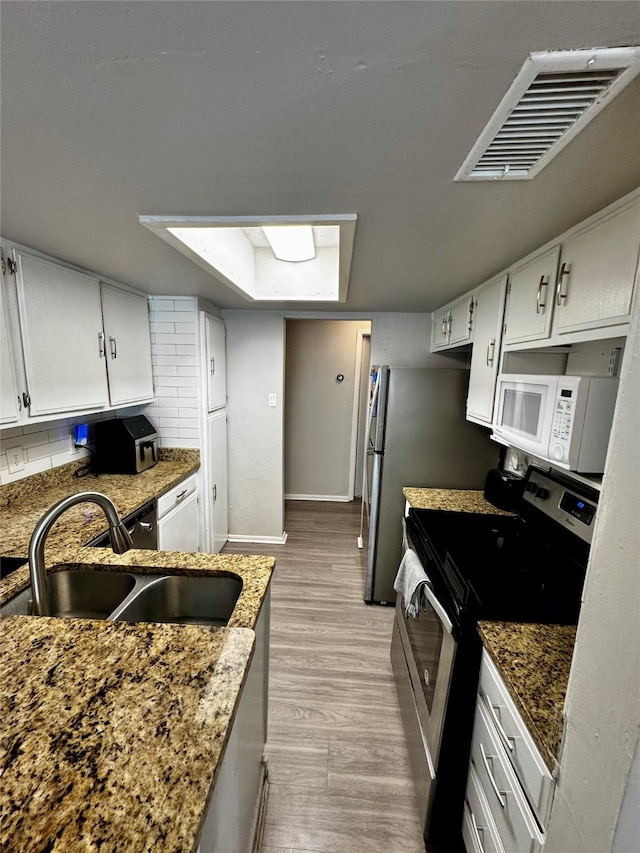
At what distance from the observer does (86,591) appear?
1266mm

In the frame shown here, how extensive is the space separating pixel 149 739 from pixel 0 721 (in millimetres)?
285

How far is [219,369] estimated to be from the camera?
294 cm

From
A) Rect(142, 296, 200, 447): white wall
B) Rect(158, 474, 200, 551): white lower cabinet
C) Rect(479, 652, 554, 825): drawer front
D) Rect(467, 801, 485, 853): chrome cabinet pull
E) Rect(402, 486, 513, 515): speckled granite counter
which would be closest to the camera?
Rect(479, 652, 554, 825): drawer front

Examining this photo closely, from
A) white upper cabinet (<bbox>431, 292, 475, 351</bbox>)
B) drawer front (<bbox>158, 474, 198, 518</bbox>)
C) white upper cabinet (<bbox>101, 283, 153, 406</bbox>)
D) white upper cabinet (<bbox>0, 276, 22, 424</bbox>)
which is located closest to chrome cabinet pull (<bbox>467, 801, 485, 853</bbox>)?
drawer front (<bbox>158, 474, 198, 518</bbox>)

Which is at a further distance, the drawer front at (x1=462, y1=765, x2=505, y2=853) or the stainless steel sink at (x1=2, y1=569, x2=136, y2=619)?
the stainless steel sink at (x1=2, y1=569, x2=136, y2=619)

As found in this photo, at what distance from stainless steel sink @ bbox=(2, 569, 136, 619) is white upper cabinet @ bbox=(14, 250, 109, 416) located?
819mm

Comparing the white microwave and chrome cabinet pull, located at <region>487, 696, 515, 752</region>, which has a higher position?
the white microwave

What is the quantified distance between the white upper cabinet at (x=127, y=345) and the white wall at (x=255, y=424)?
75 centimetres

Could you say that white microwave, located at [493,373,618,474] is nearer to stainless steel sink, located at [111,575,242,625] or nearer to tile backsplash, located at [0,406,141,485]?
stainless steel sink, located at [111,575,242,625]

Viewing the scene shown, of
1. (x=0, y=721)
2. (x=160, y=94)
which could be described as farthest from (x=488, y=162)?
(x=0, y=721)

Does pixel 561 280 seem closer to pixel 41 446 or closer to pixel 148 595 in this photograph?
pixel 148 595

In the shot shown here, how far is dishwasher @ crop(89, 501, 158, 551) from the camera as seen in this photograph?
1.80 m

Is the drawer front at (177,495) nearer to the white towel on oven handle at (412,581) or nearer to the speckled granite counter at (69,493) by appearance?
the speckled granite counter at (69,493)

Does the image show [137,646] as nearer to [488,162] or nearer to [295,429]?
[488,162]
